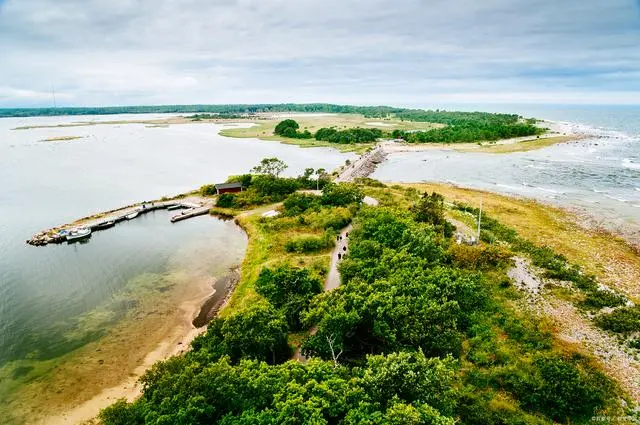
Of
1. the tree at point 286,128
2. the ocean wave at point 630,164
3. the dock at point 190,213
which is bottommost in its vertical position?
the dock at point 190,213

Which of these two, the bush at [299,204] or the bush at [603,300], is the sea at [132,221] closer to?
the bush at [299,204]

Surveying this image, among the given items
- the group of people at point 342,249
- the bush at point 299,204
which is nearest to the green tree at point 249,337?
the group of people at point 342,249

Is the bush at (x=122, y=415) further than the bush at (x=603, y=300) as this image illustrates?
No

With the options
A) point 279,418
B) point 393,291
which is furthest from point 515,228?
point 279,418

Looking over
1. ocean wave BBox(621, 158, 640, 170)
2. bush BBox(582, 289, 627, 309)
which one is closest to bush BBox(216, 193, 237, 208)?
bush BBox(582, 289, 627, 309)

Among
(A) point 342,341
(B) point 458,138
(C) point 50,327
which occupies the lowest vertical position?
(C) point 50,327

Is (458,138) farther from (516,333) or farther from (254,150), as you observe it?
(516,333)
